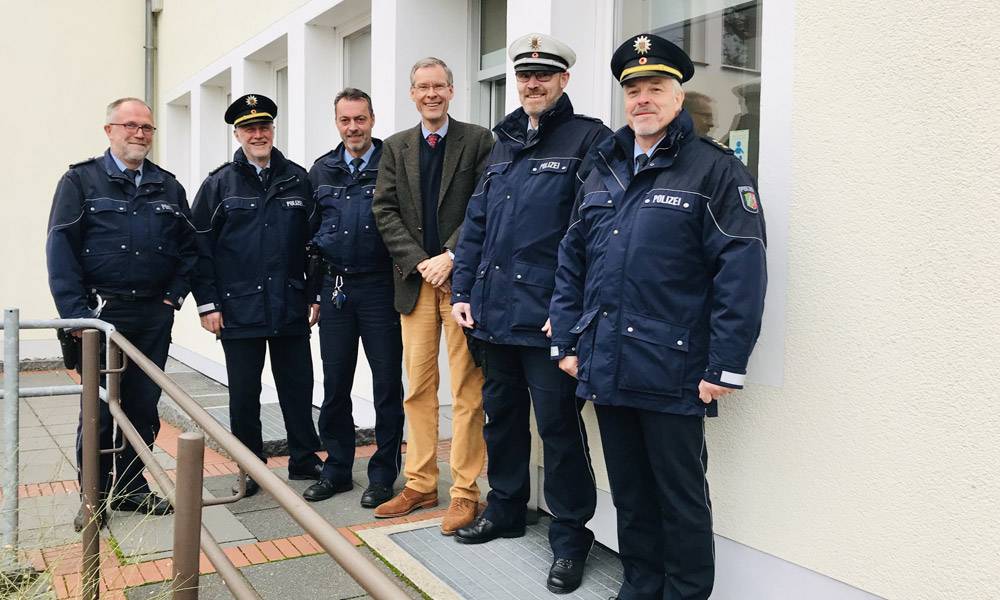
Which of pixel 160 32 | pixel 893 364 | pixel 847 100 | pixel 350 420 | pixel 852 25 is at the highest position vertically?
pixel 160 32

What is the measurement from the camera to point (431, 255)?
4156mm

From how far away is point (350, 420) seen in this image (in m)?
4.75

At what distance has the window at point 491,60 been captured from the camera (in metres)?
5.65

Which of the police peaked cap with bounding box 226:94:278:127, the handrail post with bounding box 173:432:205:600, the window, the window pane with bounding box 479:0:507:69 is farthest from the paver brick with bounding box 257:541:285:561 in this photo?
the window pane with bounding box 479:0:507:69

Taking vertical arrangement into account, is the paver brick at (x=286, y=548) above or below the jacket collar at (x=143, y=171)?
below

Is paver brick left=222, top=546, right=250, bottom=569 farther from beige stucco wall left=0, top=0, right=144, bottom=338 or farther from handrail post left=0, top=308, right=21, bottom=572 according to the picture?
beige stucco wall left=0, top=0, right=144, bottom=338

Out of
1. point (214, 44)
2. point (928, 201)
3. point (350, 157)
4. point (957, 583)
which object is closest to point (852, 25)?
point (928, 201)

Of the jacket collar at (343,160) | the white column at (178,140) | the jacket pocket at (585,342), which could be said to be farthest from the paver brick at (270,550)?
the white column at (178,140)

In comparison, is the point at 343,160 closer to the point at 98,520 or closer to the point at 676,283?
the point at 98,520

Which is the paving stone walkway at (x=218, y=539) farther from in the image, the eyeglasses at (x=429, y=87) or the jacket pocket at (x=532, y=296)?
the eyeglasses at (x=429, y=87)

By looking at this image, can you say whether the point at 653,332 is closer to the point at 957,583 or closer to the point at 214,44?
the point at 957,583

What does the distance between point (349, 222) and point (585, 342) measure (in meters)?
1.89

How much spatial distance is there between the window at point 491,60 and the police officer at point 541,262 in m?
2.11

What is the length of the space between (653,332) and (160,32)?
1082 centimetres
